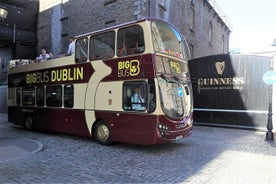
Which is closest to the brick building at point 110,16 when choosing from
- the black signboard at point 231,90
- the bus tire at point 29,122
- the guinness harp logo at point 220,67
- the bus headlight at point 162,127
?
the black signboard at point 231,90

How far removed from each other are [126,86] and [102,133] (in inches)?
75.9

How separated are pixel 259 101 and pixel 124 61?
7.98m

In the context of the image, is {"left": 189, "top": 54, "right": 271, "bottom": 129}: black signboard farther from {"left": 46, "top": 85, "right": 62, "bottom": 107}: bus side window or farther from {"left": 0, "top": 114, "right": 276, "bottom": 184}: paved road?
{"left": 46, "top": 85, "right": 62, "bottom": 107}: bus side window

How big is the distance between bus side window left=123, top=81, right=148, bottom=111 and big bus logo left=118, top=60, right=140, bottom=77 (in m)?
0.30

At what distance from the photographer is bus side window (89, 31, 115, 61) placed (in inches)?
374

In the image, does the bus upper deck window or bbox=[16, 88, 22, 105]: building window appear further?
→ bbox=[16, 88, 22, 105]: building window

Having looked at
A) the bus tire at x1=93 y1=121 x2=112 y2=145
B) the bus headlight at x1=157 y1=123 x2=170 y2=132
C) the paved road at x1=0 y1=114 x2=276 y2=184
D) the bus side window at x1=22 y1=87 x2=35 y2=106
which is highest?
the bus side window at x1=22 y1=87 x2=35 y2=106

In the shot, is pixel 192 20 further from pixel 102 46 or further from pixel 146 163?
pixel 146 163

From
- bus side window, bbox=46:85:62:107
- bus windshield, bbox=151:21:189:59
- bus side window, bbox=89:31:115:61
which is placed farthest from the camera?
bus side window, bbox=46:85:62:107

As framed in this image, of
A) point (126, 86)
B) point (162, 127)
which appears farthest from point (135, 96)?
point (162, 127)

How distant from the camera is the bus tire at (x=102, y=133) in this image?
9.58 m

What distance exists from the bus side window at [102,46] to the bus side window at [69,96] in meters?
1.60

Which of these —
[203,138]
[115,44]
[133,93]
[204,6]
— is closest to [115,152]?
[133,93]

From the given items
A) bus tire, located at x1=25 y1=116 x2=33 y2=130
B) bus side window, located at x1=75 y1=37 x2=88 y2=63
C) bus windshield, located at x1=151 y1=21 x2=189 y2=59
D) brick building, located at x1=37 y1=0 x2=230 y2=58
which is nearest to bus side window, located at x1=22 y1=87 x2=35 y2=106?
bus tire, located at x1=25 y1=116 x2=33 y2=130
